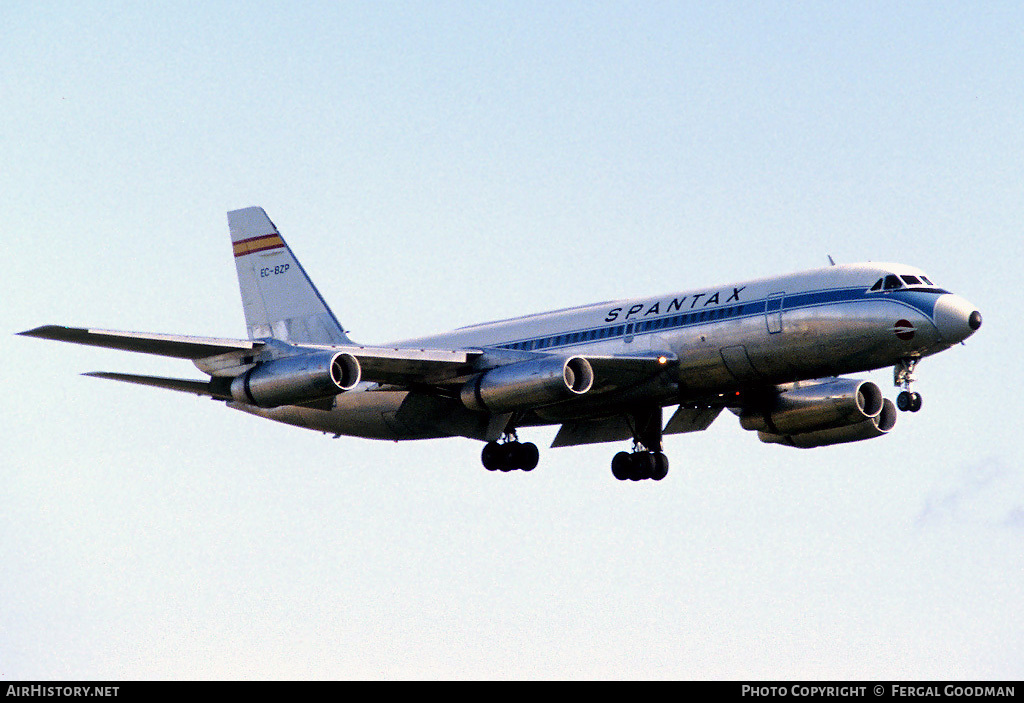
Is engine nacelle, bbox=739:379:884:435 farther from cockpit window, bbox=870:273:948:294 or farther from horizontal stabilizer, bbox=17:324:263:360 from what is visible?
horizontal stabilizer, bbox=17:324:263:360

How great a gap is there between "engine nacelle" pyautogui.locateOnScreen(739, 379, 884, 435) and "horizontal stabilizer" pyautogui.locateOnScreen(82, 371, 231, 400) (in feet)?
56.2

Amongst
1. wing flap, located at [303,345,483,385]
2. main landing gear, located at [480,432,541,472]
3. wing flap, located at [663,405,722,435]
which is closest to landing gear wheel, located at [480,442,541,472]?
main landing gear, located at [480,432,541,472]

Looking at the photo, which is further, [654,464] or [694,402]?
[654,464]

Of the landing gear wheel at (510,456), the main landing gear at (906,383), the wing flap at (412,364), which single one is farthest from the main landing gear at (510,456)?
the main landing gear at (906,383)

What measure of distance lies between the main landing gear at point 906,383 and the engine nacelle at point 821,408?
229 inches

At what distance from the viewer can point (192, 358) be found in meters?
44.7

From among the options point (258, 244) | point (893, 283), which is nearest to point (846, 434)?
point (893, 283)

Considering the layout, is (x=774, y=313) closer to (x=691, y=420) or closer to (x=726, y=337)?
(x=726, y=337)

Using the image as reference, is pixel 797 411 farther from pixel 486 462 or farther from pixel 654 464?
pixel 486 462

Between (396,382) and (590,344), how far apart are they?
19.5ft

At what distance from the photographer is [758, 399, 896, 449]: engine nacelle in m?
49.8

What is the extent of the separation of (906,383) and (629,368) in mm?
7654
